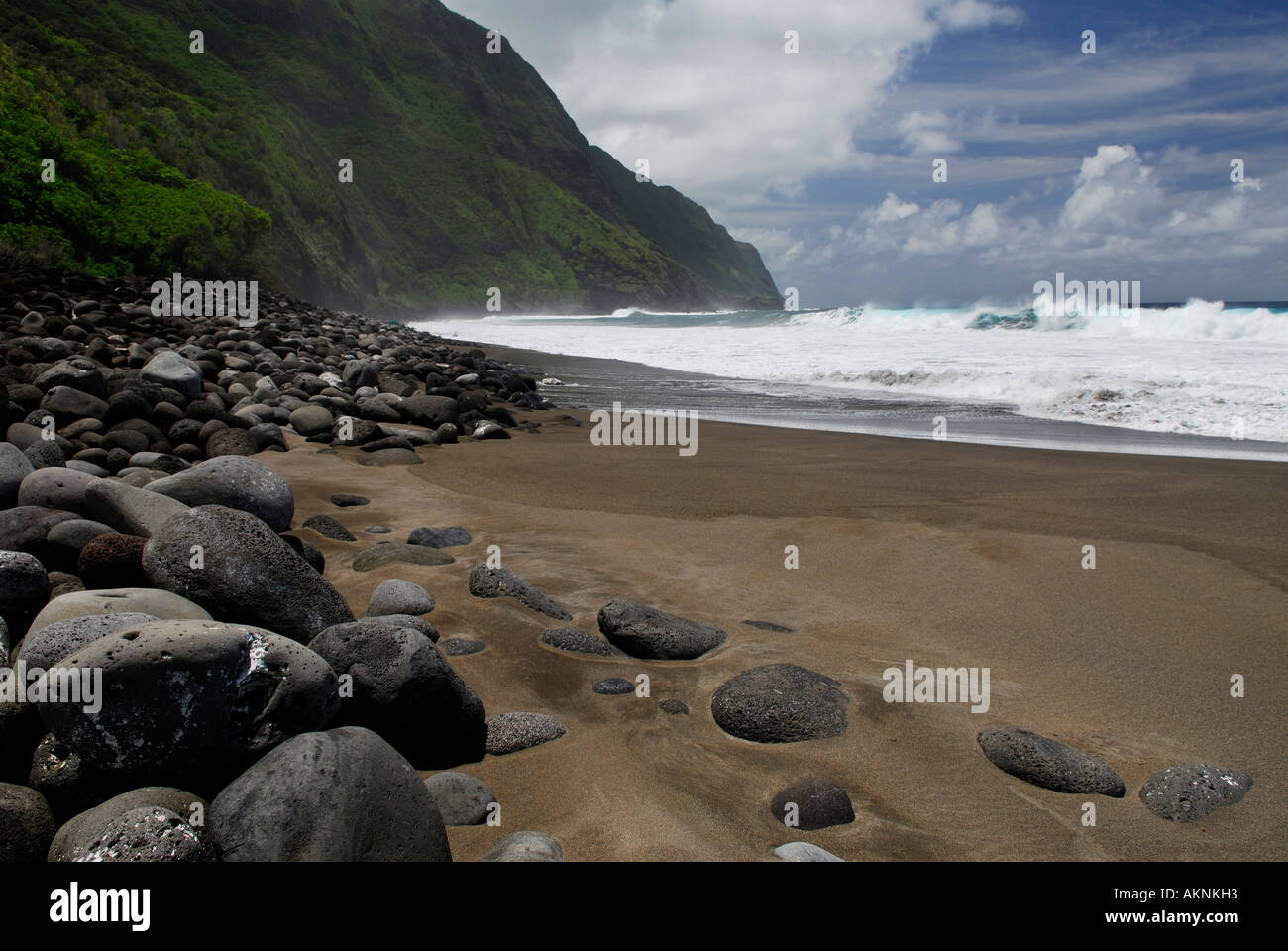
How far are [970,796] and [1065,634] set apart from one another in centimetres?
151

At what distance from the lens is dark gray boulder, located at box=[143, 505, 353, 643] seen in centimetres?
265

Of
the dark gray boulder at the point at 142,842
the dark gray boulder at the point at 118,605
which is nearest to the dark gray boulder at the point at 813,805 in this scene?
the dark gray boulder at the point at 142,842

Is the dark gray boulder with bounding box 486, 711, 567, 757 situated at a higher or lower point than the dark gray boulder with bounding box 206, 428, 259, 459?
lower

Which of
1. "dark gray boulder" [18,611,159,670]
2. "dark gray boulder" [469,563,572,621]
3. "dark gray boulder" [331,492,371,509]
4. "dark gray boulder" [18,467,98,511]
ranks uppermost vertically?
"dark gray boulder" [18,467,98,511]

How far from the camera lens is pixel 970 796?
7.83ft

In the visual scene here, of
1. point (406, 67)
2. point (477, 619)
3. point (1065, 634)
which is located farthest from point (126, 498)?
point (406, 67)

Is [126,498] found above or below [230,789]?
above

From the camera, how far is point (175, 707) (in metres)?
1.89

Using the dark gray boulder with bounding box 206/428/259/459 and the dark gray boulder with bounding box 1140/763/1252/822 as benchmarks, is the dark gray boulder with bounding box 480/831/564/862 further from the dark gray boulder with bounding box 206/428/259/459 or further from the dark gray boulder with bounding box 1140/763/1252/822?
the dark gray boulder with bounding box 206/428/259/459

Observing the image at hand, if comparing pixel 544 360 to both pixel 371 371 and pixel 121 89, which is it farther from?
pixel 121 89

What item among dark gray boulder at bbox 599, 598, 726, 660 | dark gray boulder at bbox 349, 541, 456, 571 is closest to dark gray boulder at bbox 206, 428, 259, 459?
dark gray boulder at bbox 349, 541, 456, 571

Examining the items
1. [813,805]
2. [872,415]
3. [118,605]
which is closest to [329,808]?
[118,605]

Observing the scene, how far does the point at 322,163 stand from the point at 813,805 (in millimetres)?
62284

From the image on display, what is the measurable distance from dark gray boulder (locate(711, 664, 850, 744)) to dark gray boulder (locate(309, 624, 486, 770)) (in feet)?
2.80
